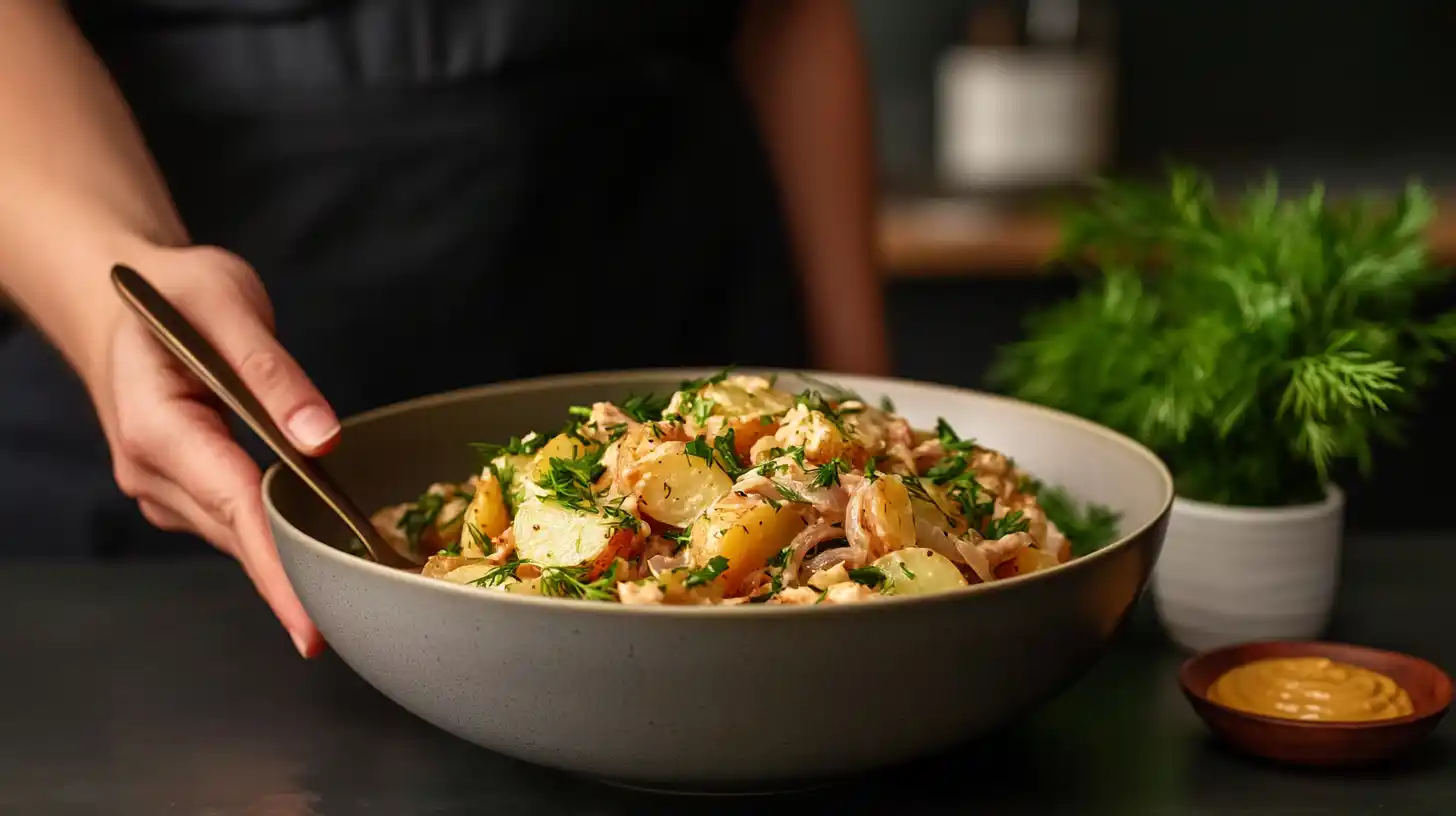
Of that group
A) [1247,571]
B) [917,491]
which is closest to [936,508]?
[917,491]

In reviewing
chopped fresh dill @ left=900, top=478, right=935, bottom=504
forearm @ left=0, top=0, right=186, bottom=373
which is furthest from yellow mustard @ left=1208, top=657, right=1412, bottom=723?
forearm @ left=0, top=0, right=186, bottom=373

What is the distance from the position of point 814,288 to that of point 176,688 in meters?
1.09

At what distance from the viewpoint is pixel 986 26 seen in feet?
12.1

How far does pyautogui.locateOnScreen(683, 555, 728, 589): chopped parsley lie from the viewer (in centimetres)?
91

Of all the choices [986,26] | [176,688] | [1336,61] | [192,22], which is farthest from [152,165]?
[1336,61]

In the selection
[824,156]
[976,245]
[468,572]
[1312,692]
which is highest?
[824,156]

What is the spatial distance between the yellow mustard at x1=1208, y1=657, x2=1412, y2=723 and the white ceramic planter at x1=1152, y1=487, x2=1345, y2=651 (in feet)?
0.50

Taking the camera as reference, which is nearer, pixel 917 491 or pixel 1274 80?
pixel 917 491

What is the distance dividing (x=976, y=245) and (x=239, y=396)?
7.28 feet

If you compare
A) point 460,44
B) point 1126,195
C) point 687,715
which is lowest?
point 687,715

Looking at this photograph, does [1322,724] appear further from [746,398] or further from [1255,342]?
[746,398]

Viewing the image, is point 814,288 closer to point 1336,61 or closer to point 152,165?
point 152,165

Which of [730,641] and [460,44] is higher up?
[460,44]

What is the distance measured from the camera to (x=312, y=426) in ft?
3.72
